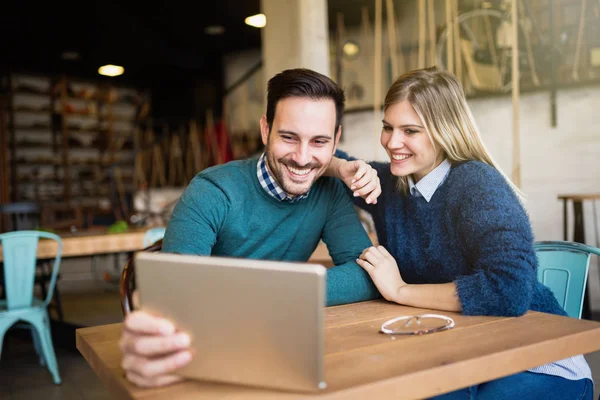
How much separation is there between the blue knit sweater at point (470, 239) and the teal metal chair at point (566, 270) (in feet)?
0.86

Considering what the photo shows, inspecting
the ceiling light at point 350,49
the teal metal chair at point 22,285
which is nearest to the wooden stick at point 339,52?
the ceiling light at point 350,49

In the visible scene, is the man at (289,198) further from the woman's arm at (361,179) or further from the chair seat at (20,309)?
the chair seat at (20,309)

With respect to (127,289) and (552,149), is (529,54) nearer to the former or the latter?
(552,149)

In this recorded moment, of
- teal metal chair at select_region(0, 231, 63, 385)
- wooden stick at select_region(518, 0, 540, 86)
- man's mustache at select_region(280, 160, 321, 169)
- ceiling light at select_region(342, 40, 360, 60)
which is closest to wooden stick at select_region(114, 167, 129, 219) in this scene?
ceiling light at select_region(342, 40, 360, 60)

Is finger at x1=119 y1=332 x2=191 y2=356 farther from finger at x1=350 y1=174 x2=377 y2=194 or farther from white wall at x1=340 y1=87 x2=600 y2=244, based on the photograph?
white wall at x1=340 y1=87 x2=600 y2=244

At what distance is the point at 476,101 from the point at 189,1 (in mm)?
3904

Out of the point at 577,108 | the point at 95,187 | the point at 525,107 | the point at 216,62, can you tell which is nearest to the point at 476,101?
the point at 525,107

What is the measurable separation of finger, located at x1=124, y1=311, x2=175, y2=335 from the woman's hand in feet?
2.32

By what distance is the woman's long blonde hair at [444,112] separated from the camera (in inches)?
62.2

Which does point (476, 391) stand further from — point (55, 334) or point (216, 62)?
point (216, 62)

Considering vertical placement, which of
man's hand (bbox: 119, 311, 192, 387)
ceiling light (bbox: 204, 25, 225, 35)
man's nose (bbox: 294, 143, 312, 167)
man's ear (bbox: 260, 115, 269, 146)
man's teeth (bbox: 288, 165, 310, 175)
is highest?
ceiling light (bbox: 204, 25, 225, 35)

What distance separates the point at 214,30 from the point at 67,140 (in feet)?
10.7

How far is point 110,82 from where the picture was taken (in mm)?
10344

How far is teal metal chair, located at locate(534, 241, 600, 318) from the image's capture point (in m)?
1.74
